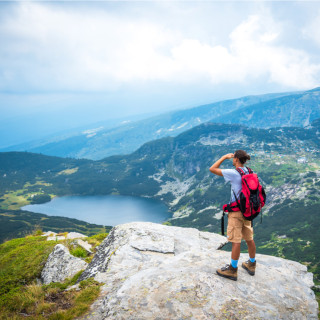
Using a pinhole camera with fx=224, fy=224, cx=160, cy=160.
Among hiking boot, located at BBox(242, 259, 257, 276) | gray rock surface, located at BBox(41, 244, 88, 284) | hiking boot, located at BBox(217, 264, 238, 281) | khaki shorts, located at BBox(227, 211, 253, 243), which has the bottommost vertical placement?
gray rock surface, located at BBox(41, 244, 88, 284)

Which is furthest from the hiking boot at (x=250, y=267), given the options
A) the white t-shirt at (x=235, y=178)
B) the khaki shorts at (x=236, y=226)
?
the white t-shirt at (x=235, y=178)

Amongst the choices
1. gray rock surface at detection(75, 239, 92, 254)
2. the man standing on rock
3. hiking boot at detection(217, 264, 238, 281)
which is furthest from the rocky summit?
gray rock surface at detection(75, 239, 92, 254)

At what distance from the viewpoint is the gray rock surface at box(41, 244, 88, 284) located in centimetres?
1154

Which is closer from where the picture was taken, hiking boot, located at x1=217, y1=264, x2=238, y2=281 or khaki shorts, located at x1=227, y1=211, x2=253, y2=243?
hiking boot, located at x1=217, y1=264, x2=238, y2=281

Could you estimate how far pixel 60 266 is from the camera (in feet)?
39.9

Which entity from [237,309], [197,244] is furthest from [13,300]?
[197,244]

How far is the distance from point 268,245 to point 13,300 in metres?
187

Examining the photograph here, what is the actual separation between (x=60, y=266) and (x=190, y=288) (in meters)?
8.16

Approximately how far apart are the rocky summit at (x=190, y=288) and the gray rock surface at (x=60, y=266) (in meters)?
1.50

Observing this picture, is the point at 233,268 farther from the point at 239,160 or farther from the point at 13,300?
the point at 13,300

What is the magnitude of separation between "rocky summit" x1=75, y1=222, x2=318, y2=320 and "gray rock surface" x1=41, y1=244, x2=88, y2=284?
1502mm

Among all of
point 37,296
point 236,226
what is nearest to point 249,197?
point 236,226

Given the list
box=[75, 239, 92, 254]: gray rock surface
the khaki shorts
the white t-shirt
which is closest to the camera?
the white t-shirt

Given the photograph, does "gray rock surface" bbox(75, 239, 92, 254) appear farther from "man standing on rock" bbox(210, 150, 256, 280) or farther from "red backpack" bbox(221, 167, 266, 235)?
"red backpack" bbox(221, 167, 266, 235)
